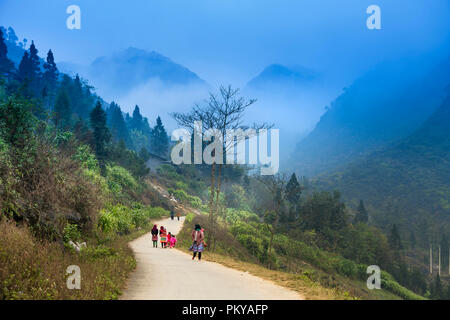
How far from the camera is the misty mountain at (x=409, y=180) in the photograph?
102125mm

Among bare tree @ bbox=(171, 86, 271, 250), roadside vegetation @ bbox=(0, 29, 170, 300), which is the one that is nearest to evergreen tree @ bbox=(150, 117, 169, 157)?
bare tree @ bbox=(171, 86, 271, 250)

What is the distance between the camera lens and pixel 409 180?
423 feet

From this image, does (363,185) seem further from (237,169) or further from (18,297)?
(18,297)

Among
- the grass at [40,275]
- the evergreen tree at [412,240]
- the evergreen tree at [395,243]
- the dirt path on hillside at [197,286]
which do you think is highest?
the grass at [40,275]

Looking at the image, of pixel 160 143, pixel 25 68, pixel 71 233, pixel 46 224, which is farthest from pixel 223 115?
pixel 160 143

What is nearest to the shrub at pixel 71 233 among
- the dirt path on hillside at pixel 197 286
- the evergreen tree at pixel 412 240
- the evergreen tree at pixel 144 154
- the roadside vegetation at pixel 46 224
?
the roadside vegetation at pixel 46 224

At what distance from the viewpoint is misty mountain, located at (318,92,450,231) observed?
102 m

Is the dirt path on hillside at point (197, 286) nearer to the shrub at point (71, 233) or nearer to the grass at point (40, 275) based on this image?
the grass at point (40, 275)

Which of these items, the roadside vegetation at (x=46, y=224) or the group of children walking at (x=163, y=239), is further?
the group of children walking at (x=163, y=239)

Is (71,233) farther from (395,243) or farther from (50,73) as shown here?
(50,73)

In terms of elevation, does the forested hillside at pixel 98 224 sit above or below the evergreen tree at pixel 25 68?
below

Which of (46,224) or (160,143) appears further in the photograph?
(160,143)
